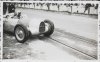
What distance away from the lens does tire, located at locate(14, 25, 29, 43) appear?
1829 mm

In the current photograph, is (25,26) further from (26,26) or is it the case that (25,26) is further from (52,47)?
(52,47)

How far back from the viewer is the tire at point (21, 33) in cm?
183

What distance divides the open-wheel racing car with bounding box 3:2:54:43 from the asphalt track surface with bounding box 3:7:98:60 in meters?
0.05

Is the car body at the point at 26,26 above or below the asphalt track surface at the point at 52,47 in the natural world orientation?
above

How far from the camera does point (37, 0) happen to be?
183 centimetres

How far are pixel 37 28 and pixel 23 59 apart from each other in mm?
337

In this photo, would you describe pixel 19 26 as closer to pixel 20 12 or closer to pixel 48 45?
pixel 20 12

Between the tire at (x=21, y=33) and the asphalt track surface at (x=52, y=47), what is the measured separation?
4 cm

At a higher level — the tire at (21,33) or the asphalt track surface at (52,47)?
the tire at (21,33)

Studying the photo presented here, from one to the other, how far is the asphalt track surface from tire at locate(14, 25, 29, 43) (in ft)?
0.13

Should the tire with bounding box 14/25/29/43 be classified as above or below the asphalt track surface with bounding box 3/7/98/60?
above

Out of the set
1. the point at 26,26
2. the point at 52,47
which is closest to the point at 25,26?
the point at 26,26

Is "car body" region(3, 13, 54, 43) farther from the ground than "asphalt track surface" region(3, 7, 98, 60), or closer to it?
farther from the ground

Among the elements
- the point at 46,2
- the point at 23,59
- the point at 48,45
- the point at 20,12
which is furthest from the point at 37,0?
the point at 23,59
